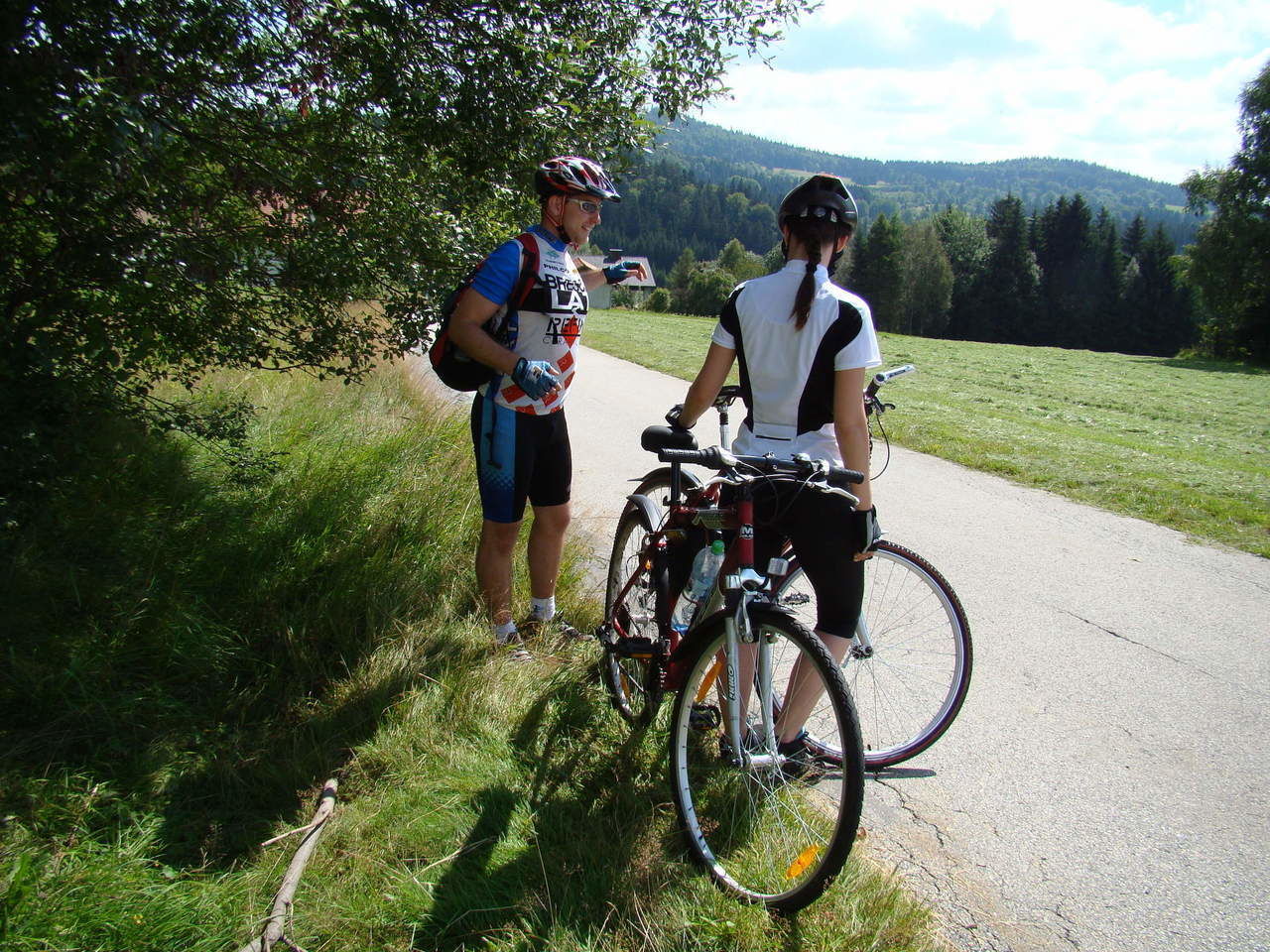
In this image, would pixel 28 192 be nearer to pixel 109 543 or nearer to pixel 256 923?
pixel 109 543

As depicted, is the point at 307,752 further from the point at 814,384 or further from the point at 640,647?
the point at 814,384

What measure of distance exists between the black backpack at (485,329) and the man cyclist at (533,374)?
0.02m

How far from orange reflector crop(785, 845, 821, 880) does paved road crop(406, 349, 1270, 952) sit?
47 cm

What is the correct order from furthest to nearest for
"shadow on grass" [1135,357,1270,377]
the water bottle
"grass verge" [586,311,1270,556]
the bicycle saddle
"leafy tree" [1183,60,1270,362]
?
"leafy tree" [1183,60,1270,362] < "shadow on grass" [1135,357,1270,377] < "grass verge" [586,311,1270,556] < the water bottle < the bicycle saddle

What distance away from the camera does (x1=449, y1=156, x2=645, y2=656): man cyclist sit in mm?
3350

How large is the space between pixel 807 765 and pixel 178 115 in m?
3.80

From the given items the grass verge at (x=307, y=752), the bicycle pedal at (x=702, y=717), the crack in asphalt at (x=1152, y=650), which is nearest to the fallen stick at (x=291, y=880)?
the grass verge at (x=307, y=752)

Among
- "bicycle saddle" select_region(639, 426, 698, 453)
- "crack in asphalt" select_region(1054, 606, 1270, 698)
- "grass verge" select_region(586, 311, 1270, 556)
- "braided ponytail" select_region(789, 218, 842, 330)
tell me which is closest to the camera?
"braided ponytail" select_region(789, 218, 842, 330)

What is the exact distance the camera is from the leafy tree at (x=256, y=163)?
10.2 feet

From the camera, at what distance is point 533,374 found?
3248 mm

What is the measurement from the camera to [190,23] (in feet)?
11.3

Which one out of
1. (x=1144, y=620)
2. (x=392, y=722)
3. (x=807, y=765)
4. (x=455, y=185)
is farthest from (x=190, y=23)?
(x=1144, y=620)

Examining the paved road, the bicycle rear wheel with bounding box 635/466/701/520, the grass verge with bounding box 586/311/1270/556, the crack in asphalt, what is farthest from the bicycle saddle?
the grass verge with bounding box 586/311/1270/556

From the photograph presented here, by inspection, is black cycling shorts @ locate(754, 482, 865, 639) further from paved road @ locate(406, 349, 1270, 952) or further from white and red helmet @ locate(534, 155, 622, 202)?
white and red helmet @ locate(534, 155, 622, 202)
